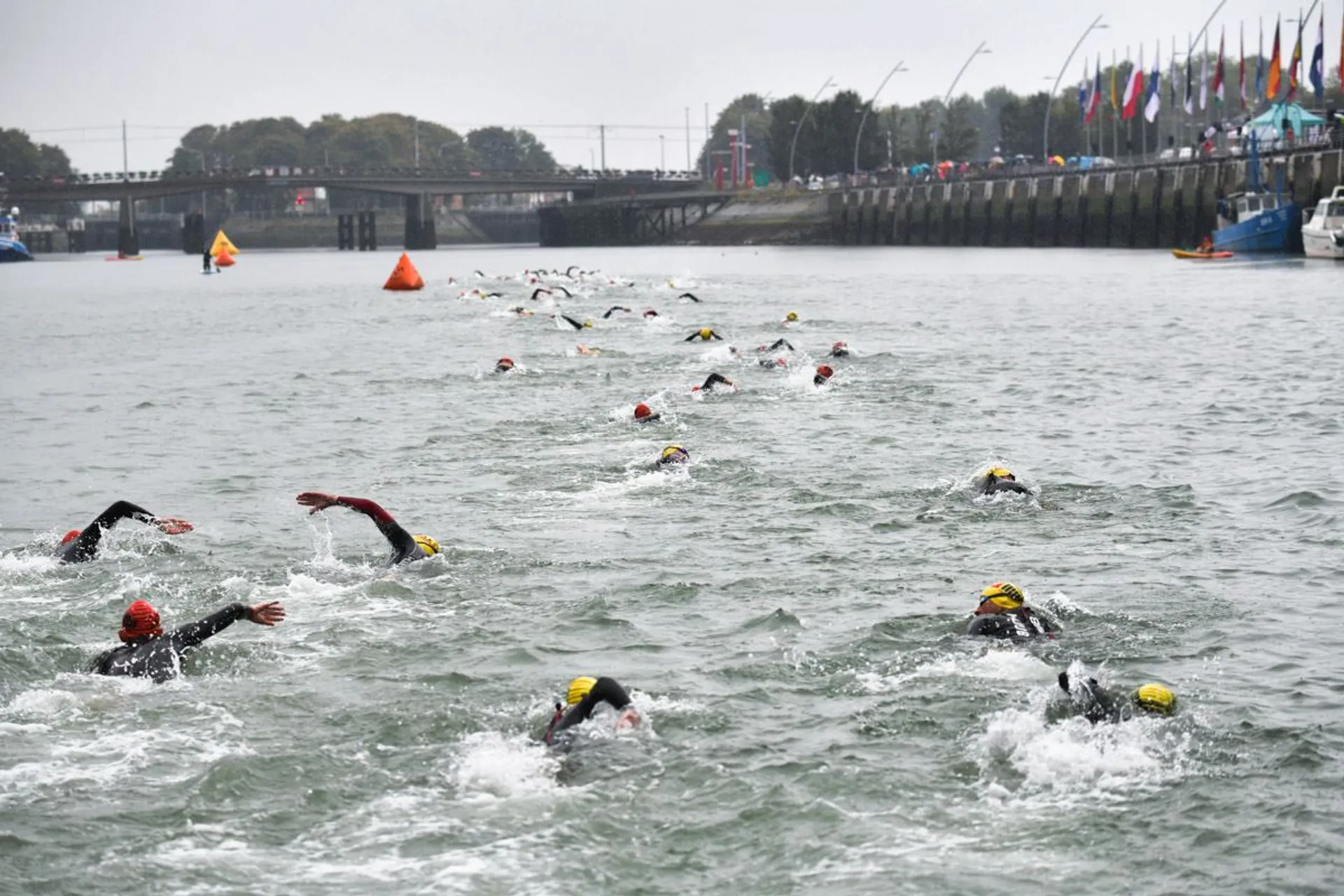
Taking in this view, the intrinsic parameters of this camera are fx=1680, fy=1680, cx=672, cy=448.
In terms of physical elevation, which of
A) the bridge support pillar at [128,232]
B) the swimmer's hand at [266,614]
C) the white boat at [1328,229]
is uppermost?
the bridge support pillar at [128,232]

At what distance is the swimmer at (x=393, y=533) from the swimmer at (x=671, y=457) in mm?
5863

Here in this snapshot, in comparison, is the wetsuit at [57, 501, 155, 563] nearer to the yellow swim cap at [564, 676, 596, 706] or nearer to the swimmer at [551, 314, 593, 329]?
the yellow swim cap at [564, 676, 596, 706]

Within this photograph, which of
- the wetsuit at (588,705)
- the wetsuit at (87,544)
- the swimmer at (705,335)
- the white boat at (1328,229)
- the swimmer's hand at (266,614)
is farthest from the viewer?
the white boat at (1328,229)

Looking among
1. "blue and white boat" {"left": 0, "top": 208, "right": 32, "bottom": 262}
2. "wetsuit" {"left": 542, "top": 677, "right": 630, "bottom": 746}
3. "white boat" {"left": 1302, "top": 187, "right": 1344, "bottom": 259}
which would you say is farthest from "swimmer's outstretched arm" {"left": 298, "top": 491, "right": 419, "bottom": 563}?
"blue and white boat" {"left": 0, "top": 208, "right": 32, "bottom": 262}

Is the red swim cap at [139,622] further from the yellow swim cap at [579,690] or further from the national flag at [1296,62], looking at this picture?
the national flag at [1296,62]

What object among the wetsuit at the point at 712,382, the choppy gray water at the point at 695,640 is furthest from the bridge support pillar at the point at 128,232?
the wetsuit at the point at 712,382

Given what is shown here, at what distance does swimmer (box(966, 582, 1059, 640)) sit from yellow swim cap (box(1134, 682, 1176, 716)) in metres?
2.17

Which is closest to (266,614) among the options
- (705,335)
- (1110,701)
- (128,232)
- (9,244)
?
(1110,701)

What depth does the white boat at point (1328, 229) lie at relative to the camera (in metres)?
79.8

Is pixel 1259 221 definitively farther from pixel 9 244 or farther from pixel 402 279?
pixel 9 244

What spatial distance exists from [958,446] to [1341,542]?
9332 millimetres

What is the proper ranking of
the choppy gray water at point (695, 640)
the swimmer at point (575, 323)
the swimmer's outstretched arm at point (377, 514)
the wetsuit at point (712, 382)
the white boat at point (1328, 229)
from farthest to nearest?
the white boat at point (1328, 229)
the swimmer at point (575, 323)
the wetsuit at point (712, 382)
the swimmer's outstretched arm at point (377, 514)
the choppy gray water at point (695, 640)

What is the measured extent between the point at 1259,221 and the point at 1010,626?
78.3 m

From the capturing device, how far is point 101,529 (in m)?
21.4
